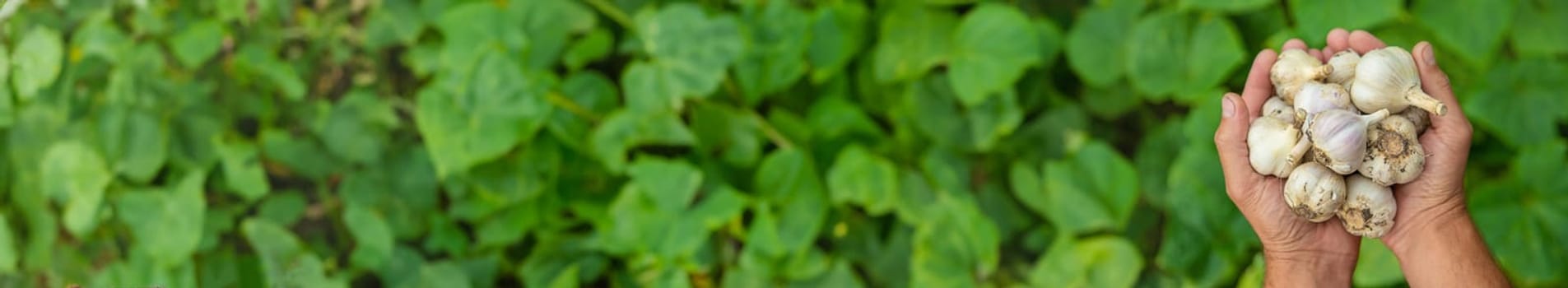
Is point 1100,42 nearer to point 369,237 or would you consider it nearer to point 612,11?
point 612,11

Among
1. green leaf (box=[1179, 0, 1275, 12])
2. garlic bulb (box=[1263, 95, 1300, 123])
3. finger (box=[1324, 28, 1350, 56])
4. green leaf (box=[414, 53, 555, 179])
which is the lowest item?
green leaf (box=[414, 53, 555, 179])

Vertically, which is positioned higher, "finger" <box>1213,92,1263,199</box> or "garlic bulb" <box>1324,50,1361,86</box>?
"garlic bulb" <box>1324,50,1361,86</box>

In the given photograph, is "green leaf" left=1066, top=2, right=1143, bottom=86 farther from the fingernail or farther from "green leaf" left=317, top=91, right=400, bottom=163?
"green leaf" left=317, top=91, right=400, bottom=163

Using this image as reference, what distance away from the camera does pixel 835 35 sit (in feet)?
4.04

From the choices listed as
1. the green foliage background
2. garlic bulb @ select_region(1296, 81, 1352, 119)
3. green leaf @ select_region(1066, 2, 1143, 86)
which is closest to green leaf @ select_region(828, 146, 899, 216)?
the green foliage background

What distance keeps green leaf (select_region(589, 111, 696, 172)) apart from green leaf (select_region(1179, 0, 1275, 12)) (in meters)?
0.49

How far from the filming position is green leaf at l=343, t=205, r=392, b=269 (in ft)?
4.31

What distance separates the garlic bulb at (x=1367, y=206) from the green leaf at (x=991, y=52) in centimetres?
44

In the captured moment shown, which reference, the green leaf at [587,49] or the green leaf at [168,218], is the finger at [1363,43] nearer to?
the green leaf at [587,49]

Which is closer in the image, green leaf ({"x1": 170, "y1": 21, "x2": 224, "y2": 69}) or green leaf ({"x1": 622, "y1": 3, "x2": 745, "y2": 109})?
green leaf ({"x1": 622, "y1": 3, "x2": 745, "y2": 109})

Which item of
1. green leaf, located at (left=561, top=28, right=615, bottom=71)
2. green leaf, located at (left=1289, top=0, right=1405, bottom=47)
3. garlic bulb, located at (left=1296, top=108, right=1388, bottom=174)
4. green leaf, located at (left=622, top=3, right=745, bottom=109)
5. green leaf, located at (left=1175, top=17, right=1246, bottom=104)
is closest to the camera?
garlic bulb, located at (left=1296, top=108, right=1388, bottom=174)

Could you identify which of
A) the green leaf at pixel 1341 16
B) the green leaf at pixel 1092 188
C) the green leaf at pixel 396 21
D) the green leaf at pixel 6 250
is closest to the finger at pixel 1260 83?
the green leaf at pixel 1341 16

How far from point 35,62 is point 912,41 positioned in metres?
0.83

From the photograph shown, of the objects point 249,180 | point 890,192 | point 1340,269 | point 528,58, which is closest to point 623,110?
point 528,58
